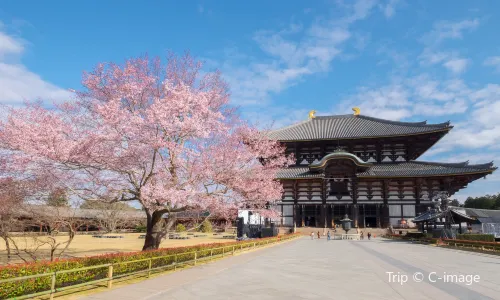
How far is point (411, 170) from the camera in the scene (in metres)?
40.5

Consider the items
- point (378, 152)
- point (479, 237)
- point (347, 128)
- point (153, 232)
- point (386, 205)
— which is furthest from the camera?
point (347, 128)

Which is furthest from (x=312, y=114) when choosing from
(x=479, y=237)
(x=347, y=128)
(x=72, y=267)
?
(x=72, y=267)

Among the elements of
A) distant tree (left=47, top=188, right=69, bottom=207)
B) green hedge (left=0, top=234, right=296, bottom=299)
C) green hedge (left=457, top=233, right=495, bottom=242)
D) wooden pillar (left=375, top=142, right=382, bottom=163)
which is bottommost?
green hedge (left=457, top=233, right=495, bottom=242)

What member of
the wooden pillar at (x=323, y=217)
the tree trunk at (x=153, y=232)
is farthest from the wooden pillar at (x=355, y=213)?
the tree trunk at (x=153, y=232)

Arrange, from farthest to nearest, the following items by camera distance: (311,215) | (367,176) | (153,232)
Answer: (311,215)
(367,176)
(153,232)

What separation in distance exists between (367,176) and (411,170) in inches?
220

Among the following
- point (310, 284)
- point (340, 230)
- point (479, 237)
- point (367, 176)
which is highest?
point (367, 176)

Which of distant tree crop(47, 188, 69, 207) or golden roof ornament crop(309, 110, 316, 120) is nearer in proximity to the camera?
distant tree crop(47, 188, 69, 207)

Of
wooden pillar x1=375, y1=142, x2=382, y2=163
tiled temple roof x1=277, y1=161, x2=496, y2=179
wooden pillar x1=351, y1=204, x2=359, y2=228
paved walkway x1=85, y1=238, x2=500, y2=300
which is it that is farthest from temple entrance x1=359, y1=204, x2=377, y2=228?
paved walkway x1=85, y1=238, x2=500, y2=300

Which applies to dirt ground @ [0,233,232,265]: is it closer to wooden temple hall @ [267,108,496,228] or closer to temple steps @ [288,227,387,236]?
temple steps @ [288,227,387,236]

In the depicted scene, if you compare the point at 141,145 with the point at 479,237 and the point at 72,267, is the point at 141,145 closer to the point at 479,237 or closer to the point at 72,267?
the point at 72,267

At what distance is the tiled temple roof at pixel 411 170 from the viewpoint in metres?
37.6

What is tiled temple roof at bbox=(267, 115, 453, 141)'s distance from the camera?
43344 mm

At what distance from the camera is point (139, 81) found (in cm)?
1391
